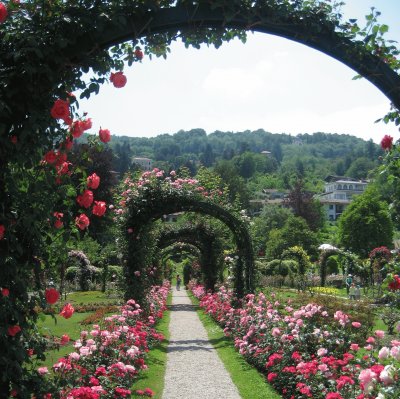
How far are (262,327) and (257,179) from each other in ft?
364

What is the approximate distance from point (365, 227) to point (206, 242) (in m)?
23.9

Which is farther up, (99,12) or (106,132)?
(99,12)

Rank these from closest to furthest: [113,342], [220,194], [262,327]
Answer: [113,342] < [262,327] < [220,194]

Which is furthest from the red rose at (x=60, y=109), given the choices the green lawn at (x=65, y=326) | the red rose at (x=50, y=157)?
the green lawn at (x=65, y=326)

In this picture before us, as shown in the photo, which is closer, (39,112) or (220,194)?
(39,112)

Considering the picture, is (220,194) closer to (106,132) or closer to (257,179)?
(106,132)

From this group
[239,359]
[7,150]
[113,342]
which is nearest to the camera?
[7,150]

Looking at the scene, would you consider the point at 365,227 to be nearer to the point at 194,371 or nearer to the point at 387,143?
the point at 194,371

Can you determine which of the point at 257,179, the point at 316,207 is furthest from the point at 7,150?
the point at 257,179

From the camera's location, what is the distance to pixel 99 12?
2.98 metres

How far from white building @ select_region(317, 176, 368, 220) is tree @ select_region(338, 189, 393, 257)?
177 ft

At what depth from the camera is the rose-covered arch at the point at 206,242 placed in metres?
18.8

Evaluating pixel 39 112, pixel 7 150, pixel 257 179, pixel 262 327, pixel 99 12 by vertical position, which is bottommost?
pixel 262 327

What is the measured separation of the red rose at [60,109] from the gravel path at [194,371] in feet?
15.8
